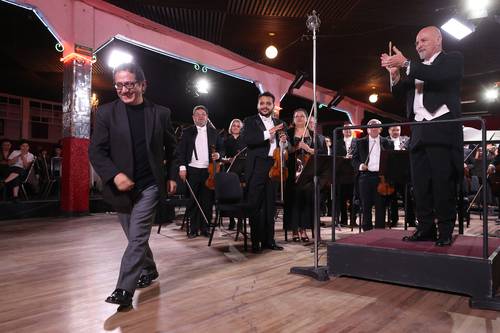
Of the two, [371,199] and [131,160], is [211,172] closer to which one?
[371,199]

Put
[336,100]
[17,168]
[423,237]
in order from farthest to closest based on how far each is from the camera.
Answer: [336,100], [17,168], [423,237]

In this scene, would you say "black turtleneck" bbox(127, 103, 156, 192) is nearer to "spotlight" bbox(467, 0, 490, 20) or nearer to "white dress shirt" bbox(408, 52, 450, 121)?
"white dress shirt" bbox(408, 52, 450, 121)

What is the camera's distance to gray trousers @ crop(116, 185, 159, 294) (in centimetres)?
217

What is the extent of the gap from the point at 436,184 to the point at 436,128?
15.6 inches

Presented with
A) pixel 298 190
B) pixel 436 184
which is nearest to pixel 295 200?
pixel 298 190

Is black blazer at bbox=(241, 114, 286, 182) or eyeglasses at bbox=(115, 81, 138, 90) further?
black blazer at bbox=(241, 114, 286, 182)

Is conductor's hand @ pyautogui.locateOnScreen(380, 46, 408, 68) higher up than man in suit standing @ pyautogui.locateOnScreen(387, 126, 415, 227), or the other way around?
conductor's hand @ pyautogui.locateOnScreen(380, 46, 408, 68)

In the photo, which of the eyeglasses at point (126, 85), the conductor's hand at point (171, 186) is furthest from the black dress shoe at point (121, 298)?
the eyeglasses at point (126, 85)

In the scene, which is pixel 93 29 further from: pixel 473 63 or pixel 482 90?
pixel 482 90

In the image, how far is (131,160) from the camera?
2301mm

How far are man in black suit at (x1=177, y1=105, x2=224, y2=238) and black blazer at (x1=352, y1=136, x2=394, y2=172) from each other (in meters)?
1.88

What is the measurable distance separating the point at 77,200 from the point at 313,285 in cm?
540

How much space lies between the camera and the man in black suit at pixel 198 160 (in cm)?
492

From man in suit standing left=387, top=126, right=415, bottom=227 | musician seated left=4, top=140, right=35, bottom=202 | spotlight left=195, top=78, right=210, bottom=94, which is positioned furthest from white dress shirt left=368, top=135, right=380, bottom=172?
musician seated left=4, top=140, right=35, bottom=202
